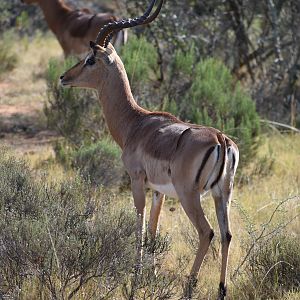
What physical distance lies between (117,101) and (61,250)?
7.21 feet

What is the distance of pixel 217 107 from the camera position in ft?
31.5

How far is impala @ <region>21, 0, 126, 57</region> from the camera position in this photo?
12.7m

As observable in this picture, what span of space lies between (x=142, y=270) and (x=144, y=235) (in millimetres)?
555

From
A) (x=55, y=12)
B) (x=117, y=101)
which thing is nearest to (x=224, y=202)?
(x=117, y=101)

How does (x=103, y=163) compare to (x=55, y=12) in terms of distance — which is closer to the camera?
(x=103, y=163)

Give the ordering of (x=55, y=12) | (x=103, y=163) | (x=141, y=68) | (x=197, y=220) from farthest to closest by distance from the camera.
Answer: (x=55, y=12)
(x=141, y=68)
(x=103, y=163)
(x=197, y=220)

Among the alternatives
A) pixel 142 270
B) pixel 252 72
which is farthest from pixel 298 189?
pixel 252 72

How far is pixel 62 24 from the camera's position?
44.7 feet

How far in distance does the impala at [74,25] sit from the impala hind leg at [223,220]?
647 cm

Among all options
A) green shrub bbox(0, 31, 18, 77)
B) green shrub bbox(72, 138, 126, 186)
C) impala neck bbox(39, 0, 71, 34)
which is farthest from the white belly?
green shrub bbox(0, 31, 18, 77)

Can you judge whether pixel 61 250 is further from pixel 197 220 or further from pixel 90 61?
pixel 90 61

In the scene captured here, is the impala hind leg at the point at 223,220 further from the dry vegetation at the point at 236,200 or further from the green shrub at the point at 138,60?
the green shrub at the point at 138,60

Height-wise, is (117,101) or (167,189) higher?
(117,101)

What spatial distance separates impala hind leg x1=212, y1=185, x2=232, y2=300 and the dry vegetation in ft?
0.57
